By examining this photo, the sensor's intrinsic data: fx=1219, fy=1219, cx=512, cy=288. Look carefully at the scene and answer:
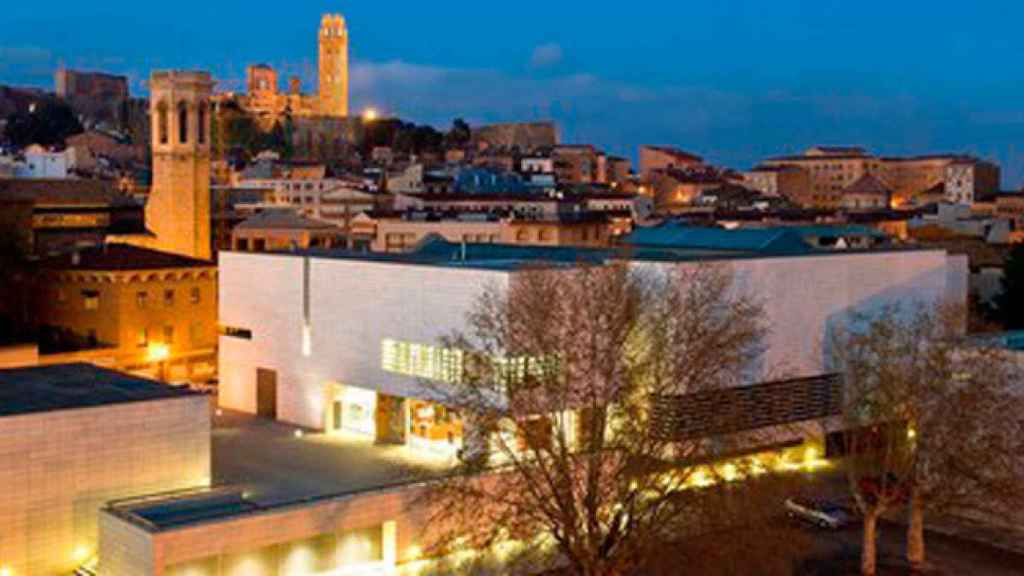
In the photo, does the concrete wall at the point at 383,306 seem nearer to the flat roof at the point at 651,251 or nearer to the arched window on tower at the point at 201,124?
the flat roof at the point at 651,251

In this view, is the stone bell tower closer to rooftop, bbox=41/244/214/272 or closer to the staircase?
rooftop, bbox=41/244/214/272

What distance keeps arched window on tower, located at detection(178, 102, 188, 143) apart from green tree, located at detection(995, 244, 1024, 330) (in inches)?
1343

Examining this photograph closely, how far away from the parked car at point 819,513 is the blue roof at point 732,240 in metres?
7.37

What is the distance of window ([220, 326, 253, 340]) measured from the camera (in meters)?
33.8

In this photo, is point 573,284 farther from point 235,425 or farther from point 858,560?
point 235,425

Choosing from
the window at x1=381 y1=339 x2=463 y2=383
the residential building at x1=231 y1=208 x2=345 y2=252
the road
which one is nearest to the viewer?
the road

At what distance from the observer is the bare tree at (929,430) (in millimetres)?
25547

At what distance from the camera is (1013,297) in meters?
45.7

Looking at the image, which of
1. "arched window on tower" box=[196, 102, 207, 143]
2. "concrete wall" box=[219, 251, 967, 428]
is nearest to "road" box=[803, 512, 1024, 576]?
"concrete wall" box=[219, 251, 967, 428]

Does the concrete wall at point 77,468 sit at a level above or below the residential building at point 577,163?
below

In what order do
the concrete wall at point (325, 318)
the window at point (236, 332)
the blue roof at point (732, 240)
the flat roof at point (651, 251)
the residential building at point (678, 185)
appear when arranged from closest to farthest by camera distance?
the concrete wall at point (325, 318) < the flat roof at point (651, 251) < the window at point (236, 332) < the blue roof at point (732, 240) < the residential building at point (678, 185)

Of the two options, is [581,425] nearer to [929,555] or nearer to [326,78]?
[929,555]

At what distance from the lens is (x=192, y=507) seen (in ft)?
71.2

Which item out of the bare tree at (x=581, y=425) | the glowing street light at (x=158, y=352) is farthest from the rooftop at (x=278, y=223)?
the bare tree at (x=581, y=425)
